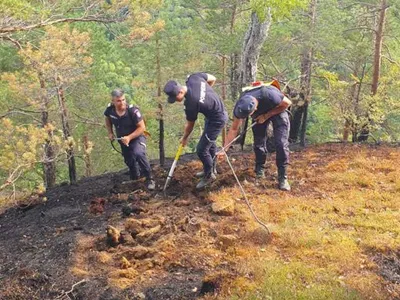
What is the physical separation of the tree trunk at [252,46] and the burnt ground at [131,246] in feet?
10.4

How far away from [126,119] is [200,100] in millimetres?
1537

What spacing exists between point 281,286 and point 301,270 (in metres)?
0.38

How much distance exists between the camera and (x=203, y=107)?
6.83 m

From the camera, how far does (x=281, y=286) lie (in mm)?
4406

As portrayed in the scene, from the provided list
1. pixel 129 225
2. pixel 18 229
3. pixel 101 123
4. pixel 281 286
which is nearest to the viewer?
pixel 281 286

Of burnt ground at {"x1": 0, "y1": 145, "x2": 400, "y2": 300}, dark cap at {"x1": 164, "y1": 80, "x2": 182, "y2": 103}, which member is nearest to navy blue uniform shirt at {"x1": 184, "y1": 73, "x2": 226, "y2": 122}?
dark cap at {"x1": 164, "y1": 80, "x2": 182, "y2": 103}

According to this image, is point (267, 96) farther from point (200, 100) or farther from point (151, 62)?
point (151, 62)

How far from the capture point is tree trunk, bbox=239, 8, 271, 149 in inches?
394

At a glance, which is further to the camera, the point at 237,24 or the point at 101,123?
the point at 237,24

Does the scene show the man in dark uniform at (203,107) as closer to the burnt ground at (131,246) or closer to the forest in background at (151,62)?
the burnt ground at (131,246)

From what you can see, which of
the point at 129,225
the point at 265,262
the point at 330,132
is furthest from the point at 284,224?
the point at 330,132

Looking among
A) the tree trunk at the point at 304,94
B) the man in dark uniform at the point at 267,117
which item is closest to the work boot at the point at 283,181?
the man in dark uniform at the point at 267,117

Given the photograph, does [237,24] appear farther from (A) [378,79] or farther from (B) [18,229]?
(B) [18,229]

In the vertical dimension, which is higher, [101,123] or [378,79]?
[378,79]
